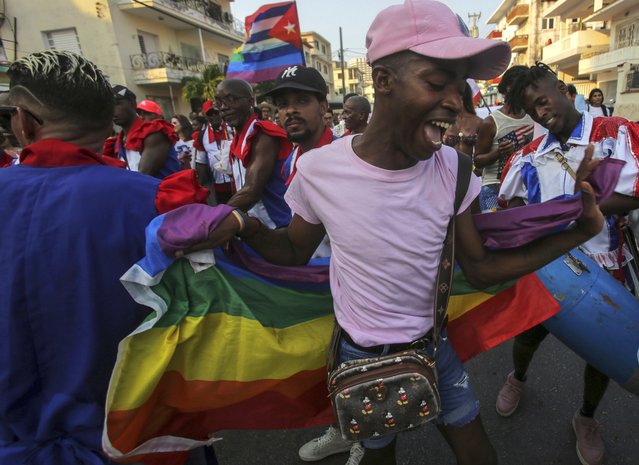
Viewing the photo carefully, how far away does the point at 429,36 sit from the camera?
4.09 ft

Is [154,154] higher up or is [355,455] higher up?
[154,154]

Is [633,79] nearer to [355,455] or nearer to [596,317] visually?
[596,317]

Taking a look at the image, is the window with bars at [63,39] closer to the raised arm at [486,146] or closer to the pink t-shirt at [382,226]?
the raised arm at [486,146]

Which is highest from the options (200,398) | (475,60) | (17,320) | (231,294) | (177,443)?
(475,60)

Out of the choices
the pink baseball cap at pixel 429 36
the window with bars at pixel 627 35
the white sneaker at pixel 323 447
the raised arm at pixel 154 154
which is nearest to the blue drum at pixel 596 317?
the pink baseball cap at pixel 429 36

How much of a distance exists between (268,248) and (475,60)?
97 centimetres

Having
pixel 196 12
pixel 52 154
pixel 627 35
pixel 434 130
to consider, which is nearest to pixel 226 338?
pixel 52 154

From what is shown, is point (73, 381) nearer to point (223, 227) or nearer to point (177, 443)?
point (177, 443)

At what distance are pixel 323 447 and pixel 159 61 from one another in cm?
2412

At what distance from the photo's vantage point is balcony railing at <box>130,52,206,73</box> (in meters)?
21.4

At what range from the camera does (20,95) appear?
1314mm

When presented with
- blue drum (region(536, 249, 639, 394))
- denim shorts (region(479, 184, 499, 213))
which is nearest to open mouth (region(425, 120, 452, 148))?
blue drum (region(536, 249, 639, 394))

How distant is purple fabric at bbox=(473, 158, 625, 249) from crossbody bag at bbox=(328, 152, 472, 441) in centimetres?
Result: 21

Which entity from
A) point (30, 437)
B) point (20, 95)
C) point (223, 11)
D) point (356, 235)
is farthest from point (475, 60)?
point (223, 11)
